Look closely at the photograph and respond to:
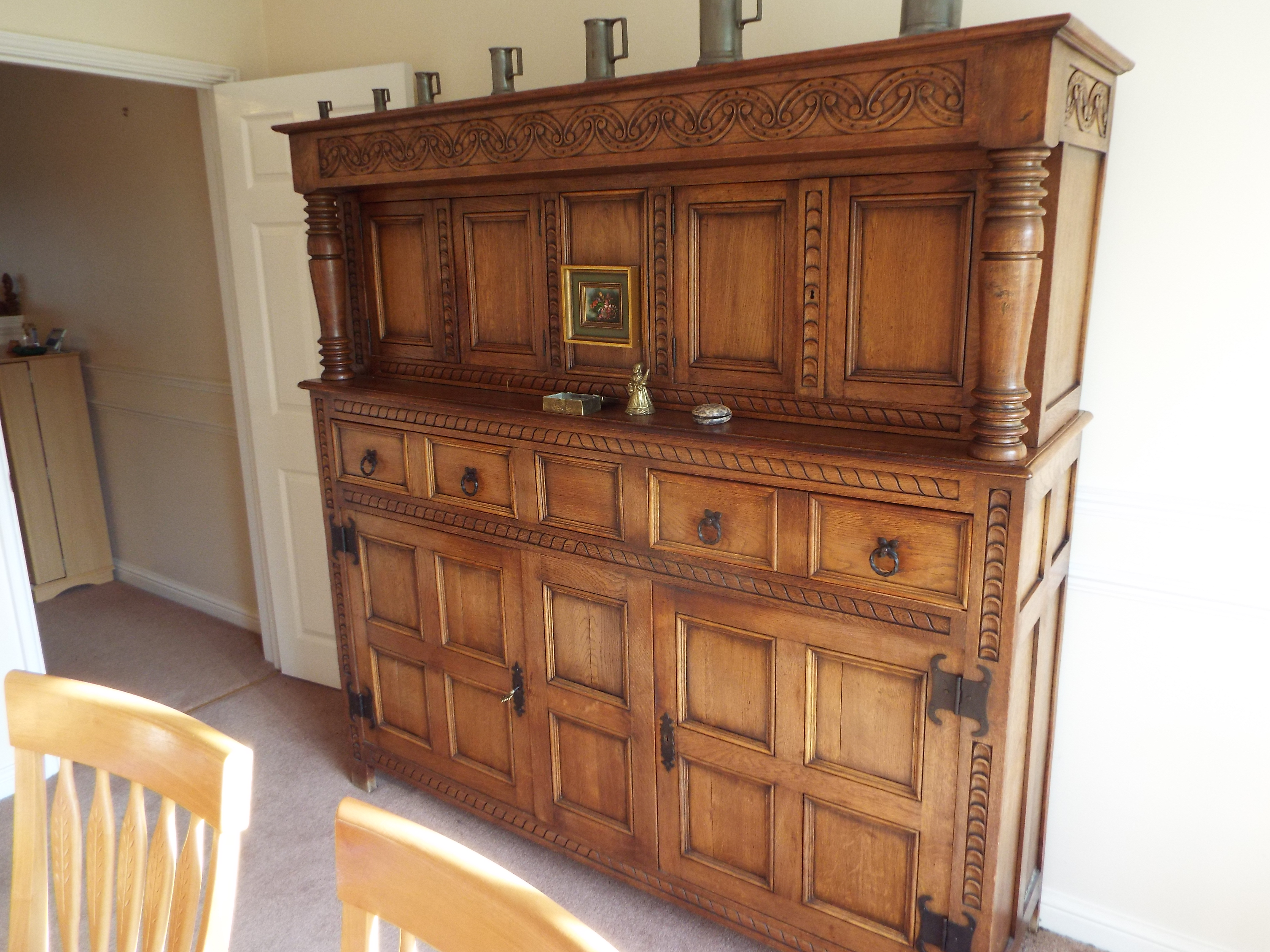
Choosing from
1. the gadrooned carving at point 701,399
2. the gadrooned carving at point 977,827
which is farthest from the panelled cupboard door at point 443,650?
the gadrooned carving at point 977,827

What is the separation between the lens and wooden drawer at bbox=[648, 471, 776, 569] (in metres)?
1.75

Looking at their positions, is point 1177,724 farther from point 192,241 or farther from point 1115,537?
point 192,241

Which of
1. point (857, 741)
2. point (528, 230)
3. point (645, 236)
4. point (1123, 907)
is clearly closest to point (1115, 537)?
point (857, 741)

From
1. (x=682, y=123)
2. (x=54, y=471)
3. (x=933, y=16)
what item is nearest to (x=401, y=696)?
(x=682, y=123)

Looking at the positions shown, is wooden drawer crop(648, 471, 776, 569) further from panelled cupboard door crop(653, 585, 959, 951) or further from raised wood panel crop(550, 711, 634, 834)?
raised wood panel crop(550, 711, 634, 834)

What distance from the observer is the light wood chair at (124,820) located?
1.04 meters

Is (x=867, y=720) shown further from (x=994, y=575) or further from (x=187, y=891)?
(x=187, y=891)

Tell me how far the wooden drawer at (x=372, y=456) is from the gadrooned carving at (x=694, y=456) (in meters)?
0.06

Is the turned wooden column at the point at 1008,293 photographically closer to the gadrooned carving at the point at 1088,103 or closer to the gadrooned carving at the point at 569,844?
the gadrooned carving at the point at 1088,103

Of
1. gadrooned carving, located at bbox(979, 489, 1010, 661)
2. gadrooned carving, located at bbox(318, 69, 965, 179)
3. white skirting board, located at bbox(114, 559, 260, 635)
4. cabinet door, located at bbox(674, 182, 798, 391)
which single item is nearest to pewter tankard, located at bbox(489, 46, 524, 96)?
gadrooned carving, located at bbox(318, 69, 965, 179)

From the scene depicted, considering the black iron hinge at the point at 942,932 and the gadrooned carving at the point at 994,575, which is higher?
the gadrooned carving at the point at 994,575

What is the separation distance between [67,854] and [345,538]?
1400mm

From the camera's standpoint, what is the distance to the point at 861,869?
1.80 metres

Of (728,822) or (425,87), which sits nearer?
(728,822)
